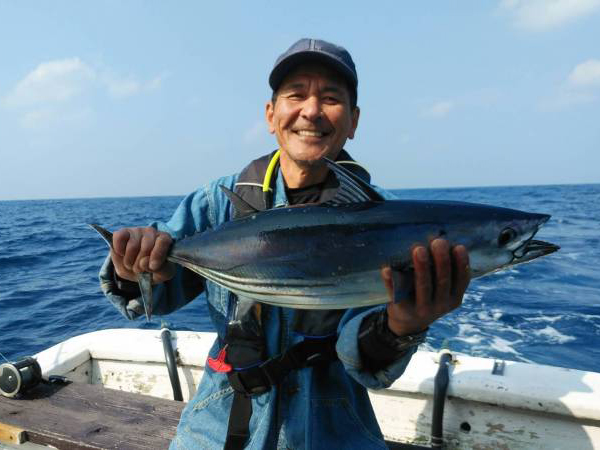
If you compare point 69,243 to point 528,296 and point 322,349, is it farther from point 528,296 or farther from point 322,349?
point 322,349

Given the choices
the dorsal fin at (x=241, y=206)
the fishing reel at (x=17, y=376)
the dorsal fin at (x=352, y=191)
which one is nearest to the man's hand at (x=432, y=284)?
the dorsal fin at (x=352, y=191)

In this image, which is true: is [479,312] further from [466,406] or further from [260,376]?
[260,376]

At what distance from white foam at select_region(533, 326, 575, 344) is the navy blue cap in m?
7.54

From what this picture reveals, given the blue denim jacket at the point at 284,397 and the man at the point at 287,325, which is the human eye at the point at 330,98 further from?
the blue denim jacket at the point at 284,397

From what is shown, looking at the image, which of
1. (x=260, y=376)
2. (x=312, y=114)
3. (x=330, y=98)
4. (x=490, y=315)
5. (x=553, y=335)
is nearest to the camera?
(x=260, y=376)

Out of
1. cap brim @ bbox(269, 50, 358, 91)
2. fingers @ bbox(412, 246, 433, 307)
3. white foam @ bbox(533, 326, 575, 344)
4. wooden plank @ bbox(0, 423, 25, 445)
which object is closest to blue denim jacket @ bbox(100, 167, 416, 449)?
fingers @ bbox(412, 246, 433, 307)

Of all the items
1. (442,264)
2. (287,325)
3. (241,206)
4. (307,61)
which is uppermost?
(307,61)

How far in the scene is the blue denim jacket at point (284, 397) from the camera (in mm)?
2465

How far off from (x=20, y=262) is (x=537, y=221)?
17.6m

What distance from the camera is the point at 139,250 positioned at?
2227 millimetres

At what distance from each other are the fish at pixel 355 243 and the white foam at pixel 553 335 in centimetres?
743

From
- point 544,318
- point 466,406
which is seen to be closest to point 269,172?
point 466,406

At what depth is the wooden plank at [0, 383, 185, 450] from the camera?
10.9ft

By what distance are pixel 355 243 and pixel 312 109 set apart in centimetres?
98
